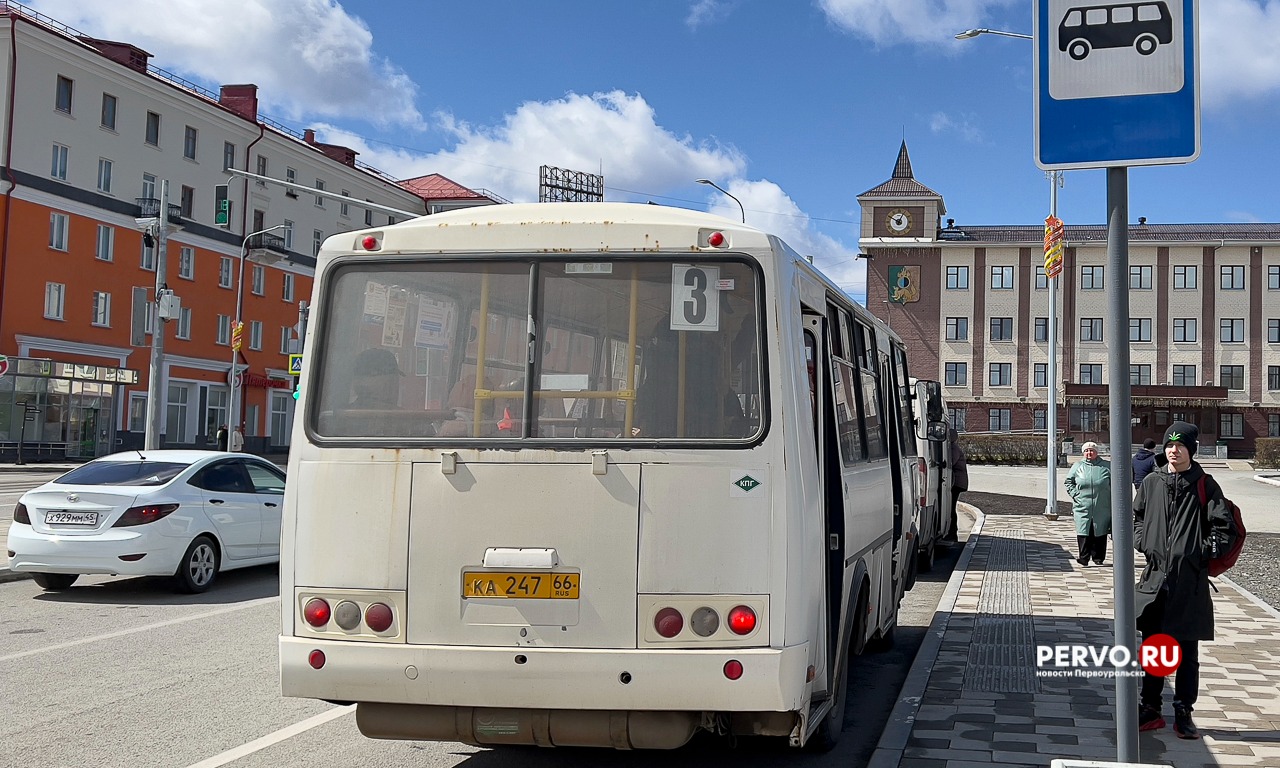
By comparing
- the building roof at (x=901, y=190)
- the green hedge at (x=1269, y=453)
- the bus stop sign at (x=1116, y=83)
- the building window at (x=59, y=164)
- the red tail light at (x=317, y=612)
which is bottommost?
the red tail light at (x=317, y=612)

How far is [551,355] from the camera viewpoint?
541 cm

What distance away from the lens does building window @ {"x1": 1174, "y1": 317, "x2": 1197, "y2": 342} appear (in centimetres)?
7856

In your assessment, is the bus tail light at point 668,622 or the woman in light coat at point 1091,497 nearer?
the bus tail light at point 668,622

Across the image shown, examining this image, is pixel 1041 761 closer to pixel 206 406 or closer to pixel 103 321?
pixel 103 321

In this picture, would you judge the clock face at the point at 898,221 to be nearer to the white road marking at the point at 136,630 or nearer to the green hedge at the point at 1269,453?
the green hedge at the point at 1269,453

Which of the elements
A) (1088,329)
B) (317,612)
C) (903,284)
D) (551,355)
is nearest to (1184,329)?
(1088,329)

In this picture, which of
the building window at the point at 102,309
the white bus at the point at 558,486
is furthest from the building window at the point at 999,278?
the white bus at the point at 558,486

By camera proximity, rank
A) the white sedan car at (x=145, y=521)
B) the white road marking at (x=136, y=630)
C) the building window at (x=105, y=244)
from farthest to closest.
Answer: the building window at (x=105, y=244) → the white sedan car at (x=145, y=521) → the white road marking at (x=136, y=630)

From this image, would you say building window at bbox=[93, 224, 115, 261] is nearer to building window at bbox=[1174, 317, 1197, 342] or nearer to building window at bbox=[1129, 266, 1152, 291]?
building window at bbox=[1129, 266, 1152, 291]

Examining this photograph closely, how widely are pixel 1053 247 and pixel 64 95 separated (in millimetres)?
38353

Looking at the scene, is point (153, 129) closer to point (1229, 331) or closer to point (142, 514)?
point (142, 514)

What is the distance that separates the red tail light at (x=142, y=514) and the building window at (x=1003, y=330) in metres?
73.2

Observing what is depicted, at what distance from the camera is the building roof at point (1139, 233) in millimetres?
79000

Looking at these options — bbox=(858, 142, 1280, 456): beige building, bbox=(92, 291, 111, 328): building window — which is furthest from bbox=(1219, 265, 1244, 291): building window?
bbox=(92, 291, 111, 328): building window
